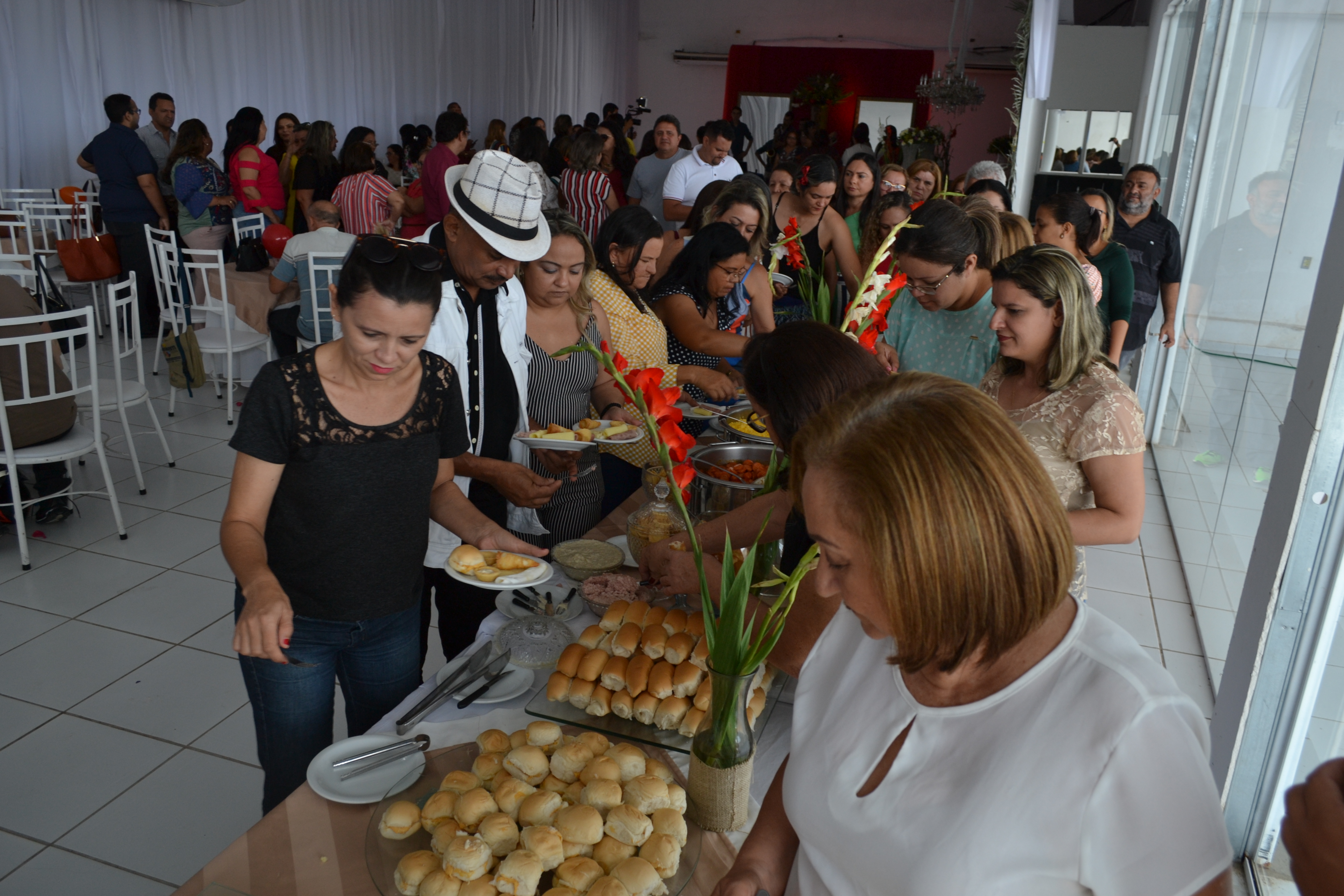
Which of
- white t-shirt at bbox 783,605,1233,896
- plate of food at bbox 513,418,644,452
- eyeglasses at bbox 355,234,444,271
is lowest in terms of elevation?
plate of food at bbox 513,418,644,452

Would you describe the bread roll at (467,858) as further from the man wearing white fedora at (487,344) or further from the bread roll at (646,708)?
the man wearing white fedora at (487,344)

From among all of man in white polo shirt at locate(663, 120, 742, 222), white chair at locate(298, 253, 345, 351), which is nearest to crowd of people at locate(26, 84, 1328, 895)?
man in white polo shirt at locate(663, 120, 742, 222)

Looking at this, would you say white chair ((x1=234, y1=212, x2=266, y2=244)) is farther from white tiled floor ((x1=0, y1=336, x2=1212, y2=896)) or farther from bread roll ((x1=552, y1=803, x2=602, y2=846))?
bread roll ((x1=552, y1=803, x2=602, y2=846))

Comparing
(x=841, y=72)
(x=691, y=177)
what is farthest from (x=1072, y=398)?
(x=841, y=72)

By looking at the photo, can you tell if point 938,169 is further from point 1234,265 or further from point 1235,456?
point 1235,456

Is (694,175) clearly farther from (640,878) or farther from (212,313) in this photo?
(640,878)

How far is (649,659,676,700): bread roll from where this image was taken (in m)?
1.30

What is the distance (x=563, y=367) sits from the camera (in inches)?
90.1

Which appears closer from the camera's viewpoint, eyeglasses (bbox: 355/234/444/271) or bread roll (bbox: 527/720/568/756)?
bread roll (bbox: 527/720/568/756)

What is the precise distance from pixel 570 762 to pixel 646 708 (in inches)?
6.6

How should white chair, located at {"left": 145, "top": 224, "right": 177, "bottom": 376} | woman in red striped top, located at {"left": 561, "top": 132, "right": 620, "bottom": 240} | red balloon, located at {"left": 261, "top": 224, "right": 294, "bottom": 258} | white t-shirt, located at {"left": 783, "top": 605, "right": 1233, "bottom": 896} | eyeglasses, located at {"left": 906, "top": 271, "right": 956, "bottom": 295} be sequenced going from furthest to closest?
1. woman in red striped top, located at {"left": 561, "top": 132, "right": 620, "bottom": 240}
2. red balloon, located at {"left": 261, "top": 224, "right": 294, "bottom": 258}
3. white chair, located at {"left": 145, "top": 224, "right": 177, "bottom": 376}
4. eyeglasses, located at {"left": 906, "top": 271, "right": 956, "bottom": 295}
5. white t-shirt, located at {"left": 783, "top": 605, "right": 1233, "bottom": 896}

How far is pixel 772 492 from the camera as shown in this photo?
163cm

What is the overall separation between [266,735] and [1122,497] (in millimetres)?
1681

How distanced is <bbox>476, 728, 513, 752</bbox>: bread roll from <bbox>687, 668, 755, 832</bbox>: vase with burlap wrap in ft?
0.82
